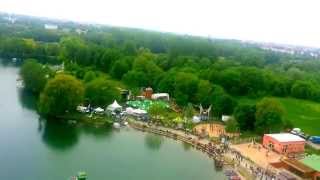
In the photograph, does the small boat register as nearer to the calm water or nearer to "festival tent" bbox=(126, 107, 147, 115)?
the calm water

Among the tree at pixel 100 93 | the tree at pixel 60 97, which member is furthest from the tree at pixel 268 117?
the tree at pixel 60 97

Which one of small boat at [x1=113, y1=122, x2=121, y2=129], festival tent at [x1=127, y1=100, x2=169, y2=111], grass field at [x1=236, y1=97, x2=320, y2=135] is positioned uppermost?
festival tent at [x1=127, y1=100, x2=169, y2=111]

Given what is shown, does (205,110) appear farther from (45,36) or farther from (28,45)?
(45,36)

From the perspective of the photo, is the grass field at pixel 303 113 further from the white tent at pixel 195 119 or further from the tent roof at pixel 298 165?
the tent roof at pixel 298 165

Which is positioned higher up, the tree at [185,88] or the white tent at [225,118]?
the tree at [185,88]

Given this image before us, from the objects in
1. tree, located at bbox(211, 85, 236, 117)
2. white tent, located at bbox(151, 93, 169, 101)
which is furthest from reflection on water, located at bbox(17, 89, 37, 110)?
tree, located at bbox(211, 85, 236, 117)

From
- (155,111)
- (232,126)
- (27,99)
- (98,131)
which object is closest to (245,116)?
(232,126)

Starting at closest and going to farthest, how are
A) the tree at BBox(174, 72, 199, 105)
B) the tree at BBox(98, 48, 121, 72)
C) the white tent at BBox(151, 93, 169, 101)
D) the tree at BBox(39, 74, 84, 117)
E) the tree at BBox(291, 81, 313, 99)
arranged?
the tree at BBox(39, 74, 84, 117), the tree at BBox(174, 72, 199, 105), the white tent at BBox(151, 93, 169, 101), the tree at BBox(291, 81, 313, 99), the tree at BBox(98, 48, 121, 72)
